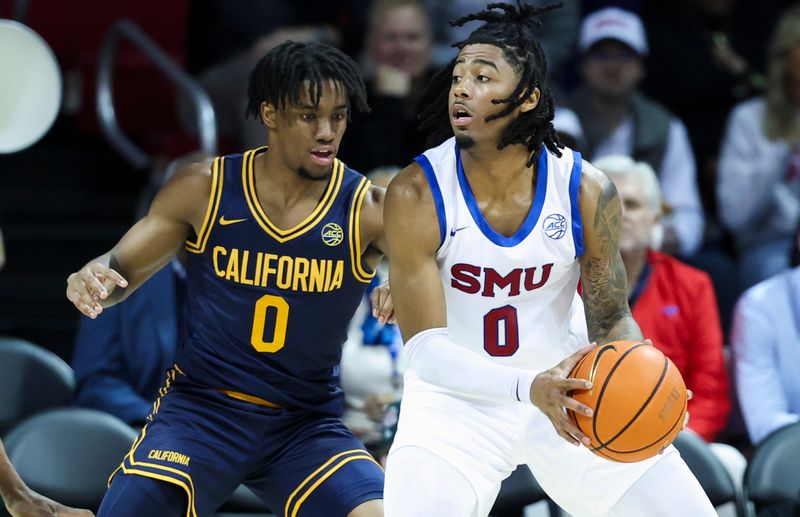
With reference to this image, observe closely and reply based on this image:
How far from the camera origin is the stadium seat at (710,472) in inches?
196

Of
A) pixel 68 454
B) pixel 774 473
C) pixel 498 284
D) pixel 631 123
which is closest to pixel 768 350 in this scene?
pixel 774 473

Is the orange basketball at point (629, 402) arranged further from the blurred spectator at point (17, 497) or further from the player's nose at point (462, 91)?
the blurred spectator at point (17, 497)

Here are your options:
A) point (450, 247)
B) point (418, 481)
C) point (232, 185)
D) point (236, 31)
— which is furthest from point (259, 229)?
point (236, 31)

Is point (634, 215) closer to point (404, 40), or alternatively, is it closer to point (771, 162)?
point (771, 162)

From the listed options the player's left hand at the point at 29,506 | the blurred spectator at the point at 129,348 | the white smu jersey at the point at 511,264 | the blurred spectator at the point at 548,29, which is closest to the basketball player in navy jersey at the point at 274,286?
the player's left hand at the point at 29,506

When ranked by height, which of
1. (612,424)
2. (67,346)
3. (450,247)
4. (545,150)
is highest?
(545,150)

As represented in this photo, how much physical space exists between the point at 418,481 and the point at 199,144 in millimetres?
3969

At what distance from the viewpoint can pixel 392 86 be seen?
704 centimetres

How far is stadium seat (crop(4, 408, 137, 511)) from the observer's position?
4.96 metres

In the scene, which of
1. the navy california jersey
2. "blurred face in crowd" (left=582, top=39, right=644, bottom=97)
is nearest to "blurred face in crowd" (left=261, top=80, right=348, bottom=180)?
the navy california jersey

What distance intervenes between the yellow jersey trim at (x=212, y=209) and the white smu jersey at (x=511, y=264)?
2.26 ft

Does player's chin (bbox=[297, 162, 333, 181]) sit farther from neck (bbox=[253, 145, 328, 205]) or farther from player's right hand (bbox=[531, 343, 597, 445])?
player's right hand (bbox=[531, 343, 597, 445])

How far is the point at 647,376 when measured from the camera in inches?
145

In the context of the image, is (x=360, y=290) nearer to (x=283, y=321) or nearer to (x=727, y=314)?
(x=283, y=321)
